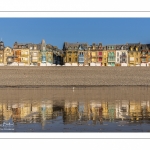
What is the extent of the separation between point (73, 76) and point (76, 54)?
1696 centimetres

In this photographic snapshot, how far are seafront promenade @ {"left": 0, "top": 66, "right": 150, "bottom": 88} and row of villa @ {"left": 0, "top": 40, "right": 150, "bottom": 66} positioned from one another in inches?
222

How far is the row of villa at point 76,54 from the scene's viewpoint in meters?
42.6

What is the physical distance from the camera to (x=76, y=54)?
4947 centimetres

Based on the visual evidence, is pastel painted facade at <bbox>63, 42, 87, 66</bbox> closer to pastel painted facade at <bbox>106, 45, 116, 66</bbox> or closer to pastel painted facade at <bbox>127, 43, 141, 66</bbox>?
pastel painted facade at <bbox>106, 45, 116, 66</bbox>

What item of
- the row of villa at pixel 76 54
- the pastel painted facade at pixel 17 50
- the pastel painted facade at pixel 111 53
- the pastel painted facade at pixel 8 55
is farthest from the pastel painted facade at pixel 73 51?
the pastel painted facade at pixel 8 55

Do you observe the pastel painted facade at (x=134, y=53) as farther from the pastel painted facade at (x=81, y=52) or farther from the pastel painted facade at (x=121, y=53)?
the pastel painted facade at (x=81, y=52)

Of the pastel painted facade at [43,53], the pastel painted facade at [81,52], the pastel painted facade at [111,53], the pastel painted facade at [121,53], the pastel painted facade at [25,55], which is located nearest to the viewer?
the pastel painted facade at [43,53]

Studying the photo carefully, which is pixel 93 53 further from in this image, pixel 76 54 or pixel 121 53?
pixel 121 53

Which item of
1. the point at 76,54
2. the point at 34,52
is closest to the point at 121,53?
the point at 76,54

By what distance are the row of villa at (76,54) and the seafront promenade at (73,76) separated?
565 cm

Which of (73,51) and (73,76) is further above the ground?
(73,51)

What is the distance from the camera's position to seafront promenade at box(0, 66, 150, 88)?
30.8 metres
